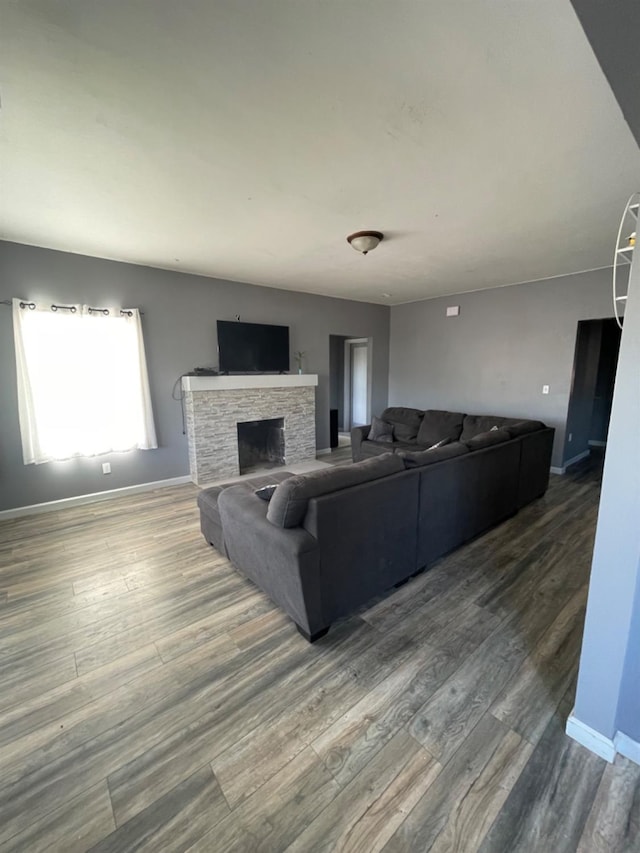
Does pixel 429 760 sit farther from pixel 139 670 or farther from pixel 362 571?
pixel 139 670

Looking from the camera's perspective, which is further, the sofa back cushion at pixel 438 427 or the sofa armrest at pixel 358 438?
the sofa armrest at pixel 358 438

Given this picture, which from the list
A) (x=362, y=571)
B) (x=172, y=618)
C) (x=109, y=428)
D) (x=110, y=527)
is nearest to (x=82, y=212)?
(x=109, y=428)

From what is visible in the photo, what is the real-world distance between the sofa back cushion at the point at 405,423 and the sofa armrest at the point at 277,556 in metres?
3.35

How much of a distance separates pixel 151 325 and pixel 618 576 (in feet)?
15.0

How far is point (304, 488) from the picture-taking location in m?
1.84

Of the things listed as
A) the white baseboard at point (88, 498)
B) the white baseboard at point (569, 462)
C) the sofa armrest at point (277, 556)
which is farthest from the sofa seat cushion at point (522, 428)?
the white baseboard at point (88, 498)

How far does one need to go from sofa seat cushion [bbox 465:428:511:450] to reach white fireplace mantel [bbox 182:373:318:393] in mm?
2859

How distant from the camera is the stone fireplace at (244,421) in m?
4.45

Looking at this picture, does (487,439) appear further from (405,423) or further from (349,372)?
(349,372)

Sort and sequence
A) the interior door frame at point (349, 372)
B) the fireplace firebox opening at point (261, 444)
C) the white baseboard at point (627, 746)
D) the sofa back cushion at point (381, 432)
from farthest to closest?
the interior door frame at point (349, 372) → the fireplace firebox opening at point (261, 444) → the sofa back cushion at point (381, 432) → the white baseboard at point (627, 746)

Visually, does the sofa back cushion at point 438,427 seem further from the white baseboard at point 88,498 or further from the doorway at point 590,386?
the white baseboard at point 88,498

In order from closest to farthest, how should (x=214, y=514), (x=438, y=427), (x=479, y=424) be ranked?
(x=214, y=514) < (x=479, y=424) < (x=438, y=427)

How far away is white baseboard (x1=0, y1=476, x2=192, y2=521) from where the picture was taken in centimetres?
351

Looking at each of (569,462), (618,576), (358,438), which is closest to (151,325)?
(358,438)
